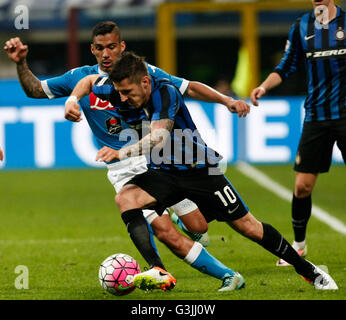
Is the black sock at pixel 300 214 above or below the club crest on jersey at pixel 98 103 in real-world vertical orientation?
below

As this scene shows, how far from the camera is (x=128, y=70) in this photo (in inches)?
231

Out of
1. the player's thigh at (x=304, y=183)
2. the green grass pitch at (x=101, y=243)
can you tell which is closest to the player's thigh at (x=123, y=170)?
the green grass pitch at (x=101, y=243)

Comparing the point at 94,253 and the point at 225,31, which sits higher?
the point at 225,31

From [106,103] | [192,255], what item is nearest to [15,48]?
[106,103]

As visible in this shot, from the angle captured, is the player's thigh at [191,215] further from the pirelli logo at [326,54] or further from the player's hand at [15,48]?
the pirelli logo at [326,54]

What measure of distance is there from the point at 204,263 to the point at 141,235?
57 cm

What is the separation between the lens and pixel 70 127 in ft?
51.4

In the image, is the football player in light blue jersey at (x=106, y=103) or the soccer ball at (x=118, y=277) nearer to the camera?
the soccer ball at (x=118, y=277)

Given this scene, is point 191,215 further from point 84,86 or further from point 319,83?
point 319,83

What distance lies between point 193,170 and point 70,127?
9.69m

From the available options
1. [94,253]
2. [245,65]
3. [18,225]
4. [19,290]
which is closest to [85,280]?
[19,290]

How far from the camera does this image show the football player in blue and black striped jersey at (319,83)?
7.57 meters
